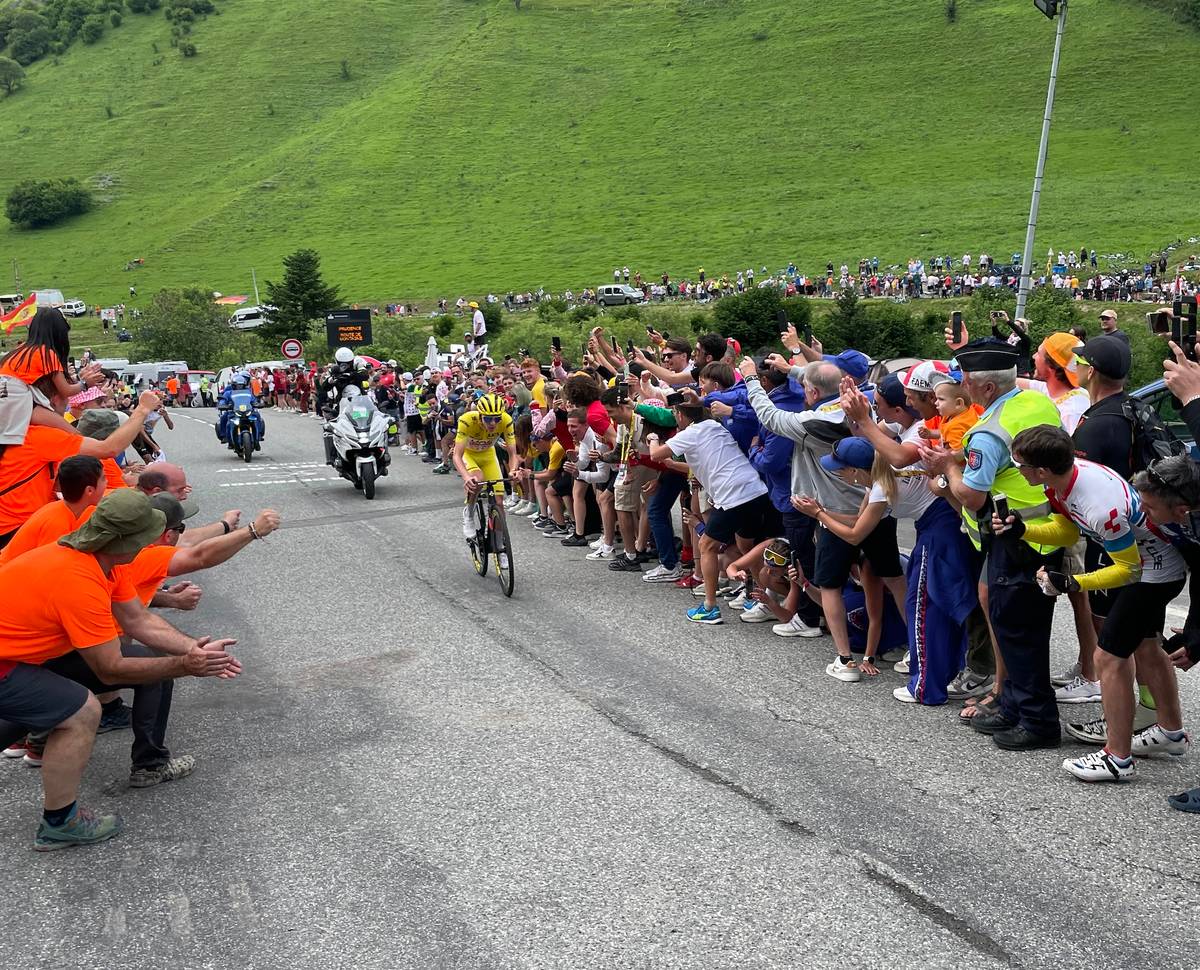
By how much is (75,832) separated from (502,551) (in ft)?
18.8

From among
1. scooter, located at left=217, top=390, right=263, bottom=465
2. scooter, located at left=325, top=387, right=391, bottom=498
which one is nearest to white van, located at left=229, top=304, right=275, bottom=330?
scooter, located at left=217, top=390, right=263, bottom=465

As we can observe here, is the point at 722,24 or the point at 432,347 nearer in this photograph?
the point at 432,347

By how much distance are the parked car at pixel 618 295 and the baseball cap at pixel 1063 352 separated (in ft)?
225

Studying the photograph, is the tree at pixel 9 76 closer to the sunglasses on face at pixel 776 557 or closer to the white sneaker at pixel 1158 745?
the sunglasses on face at pixel 776 557

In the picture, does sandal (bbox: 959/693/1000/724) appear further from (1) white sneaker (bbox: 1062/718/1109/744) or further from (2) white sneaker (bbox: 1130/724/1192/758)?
(2) white sneaker (bbox: 1130/724/1192/758)

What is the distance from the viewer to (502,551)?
1102 centimetres

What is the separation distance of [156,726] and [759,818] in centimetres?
319

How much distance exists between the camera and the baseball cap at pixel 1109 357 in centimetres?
682

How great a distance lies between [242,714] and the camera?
7574 millimetres

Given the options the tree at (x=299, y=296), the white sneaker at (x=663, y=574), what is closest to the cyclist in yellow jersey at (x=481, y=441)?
the white sneaker at (x=663, y=574)

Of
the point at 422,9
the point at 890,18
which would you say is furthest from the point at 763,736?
the point at 422,9

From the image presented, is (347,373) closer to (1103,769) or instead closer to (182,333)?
(1103,769)

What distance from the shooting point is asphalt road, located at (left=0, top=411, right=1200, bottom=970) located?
182 inches

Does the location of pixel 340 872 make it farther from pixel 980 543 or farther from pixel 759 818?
pixel 980 543
